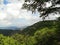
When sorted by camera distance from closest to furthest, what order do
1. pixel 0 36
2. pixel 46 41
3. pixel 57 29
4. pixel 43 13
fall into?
pixel 0 36 < pixel 46 41 < pixel 57 29 < pixel 43 13

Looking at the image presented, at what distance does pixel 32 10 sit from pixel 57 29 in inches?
168

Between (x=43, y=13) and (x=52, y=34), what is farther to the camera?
(x=43, y=13)

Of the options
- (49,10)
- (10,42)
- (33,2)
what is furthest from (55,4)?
(10,42)

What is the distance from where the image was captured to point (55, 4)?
27.9 metres

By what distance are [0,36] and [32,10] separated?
7.96m

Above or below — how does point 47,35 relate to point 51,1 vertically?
below

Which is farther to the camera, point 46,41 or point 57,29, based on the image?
point 57,29

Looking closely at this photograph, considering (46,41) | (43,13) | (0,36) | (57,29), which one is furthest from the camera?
(43,13)

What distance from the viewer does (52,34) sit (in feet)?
86.0

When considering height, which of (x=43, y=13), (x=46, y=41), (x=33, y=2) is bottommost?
(x=46, y=41)

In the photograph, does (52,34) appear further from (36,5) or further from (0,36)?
(0,36)

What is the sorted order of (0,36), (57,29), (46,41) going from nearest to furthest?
(0,36)
(46,41)
(57,29)

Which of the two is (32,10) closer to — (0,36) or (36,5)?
(36,5)

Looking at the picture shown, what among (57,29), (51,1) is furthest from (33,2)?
(57,29)
